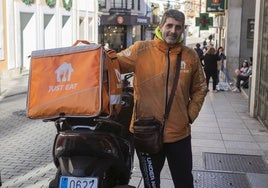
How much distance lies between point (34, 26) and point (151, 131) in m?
21.0

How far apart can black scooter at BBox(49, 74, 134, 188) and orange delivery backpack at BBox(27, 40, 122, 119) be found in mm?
167

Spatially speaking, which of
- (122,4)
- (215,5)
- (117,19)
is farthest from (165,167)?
(122,4)

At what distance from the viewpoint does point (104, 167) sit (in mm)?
3455

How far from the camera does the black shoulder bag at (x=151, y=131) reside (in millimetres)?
3535

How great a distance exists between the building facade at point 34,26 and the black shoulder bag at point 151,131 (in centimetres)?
1049

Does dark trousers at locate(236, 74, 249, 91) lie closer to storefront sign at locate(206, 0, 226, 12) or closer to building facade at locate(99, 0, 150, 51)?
storefront sign at locate(206, 0, 226, 12)

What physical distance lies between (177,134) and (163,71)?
52 cm

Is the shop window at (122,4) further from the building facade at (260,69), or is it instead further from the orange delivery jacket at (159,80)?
the orange delivery jacket at (159,80)

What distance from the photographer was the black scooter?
3.34 meters

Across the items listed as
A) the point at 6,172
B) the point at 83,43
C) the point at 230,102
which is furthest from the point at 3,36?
the point at 83,43

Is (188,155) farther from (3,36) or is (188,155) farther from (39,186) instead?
(3,36)

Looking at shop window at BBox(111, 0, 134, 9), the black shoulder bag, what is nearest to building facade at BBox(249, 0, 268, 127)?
the black shoulder bag

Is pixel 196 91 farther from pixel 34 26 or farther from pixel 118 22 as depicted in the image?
pixel 118 22

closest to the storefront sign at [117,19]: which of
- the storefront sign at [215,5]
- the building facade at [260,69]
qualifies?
the storefront sign at [215,5]
